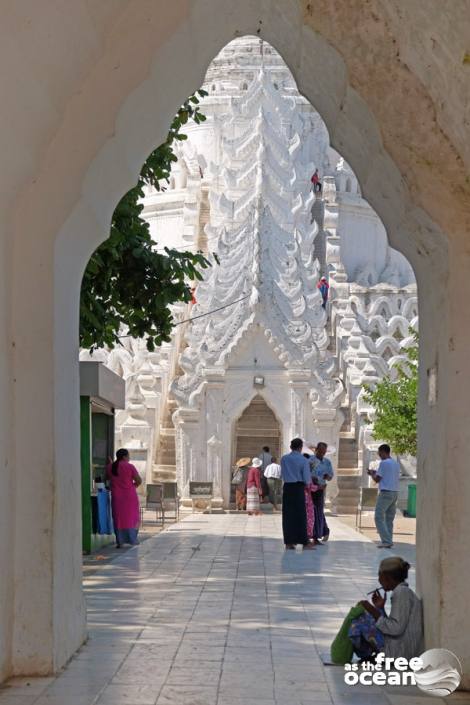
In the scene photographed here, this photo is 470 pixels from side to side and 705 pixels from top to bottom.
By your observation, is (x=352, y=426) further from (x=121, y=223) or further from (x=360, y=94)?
(x=360, y=94)

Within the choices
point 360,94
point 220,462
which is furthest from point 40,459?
point 220,462

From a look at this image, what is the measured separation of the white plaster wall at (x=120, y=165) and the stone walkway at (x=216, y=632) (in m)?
0.40

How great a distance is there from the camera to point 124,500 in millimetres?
15836

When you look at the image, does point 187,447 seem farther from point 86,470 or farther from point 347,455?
point 86,470

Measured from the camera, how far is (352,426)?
1128 inches

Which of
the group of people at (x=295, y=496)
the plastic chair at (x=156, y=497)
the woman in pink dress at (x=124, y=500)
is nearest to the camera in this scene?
the group of people at (x=295, y=496)

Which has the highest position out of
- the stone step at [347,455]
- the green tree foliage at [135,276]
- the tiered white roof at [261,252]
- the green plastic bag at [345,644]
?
the tiered white roof at [261,252]

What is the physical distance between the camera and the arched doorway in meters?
31.8

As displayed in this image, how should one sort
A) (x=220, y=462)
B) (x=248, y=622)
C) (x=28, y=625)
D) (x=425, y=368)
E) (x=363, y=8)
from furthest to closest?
(x=220, y=462)
(x=248, y=622)
(x=425, y=368)
(x=28, y=625)
(x=363, y=8)

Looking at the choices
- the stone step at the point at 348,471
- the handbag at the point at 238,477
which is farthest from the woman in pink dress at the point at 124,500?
the stone step at the point at 348,471

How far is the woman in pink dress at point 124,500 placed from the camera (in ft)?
52.1

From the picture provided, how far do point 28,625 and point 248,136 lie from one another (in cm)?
3088

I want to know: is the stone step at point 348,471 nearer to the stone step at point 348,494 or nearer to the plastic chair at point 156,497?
the stone step at point 348,494

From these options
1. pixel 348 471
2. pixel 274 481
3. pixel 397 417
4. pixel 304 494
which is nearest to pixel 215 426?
pixel 274 481
